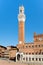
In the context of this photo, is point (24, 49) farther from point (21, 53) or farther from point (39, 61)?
point (39, 61)

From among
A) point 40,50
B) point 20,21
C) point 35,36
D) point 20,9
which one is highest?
point 20,9

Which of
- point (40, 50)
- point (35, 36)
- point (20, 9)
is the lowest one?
point (40, 50)

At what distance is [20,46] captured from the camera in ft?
227

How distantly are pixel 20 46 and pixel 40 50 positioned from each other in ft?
28.3

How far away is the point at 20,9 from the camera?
2968 inches

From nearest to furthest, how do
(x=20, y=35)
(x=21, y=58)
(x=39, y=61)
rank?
(x=39, y=61), (x=21, y=58), (x=20, y=35)

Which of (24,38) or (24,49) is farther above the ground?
(24,38)

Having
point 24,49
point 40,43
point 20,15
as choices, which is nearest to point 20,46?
point 24,49

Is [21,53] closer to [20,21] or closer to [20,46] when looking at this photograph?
[20,46]

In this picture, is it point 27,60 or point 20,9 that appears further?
point 20,9

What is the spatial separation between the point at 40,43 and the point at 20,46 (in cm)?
831

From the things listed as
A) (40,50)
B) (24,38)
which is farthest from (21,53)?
(24,38)

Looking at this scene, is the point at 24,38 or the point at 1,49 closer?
the point at 24,38

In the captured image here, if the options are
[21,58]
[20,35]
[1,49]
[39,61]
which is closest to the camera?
[39,61]
